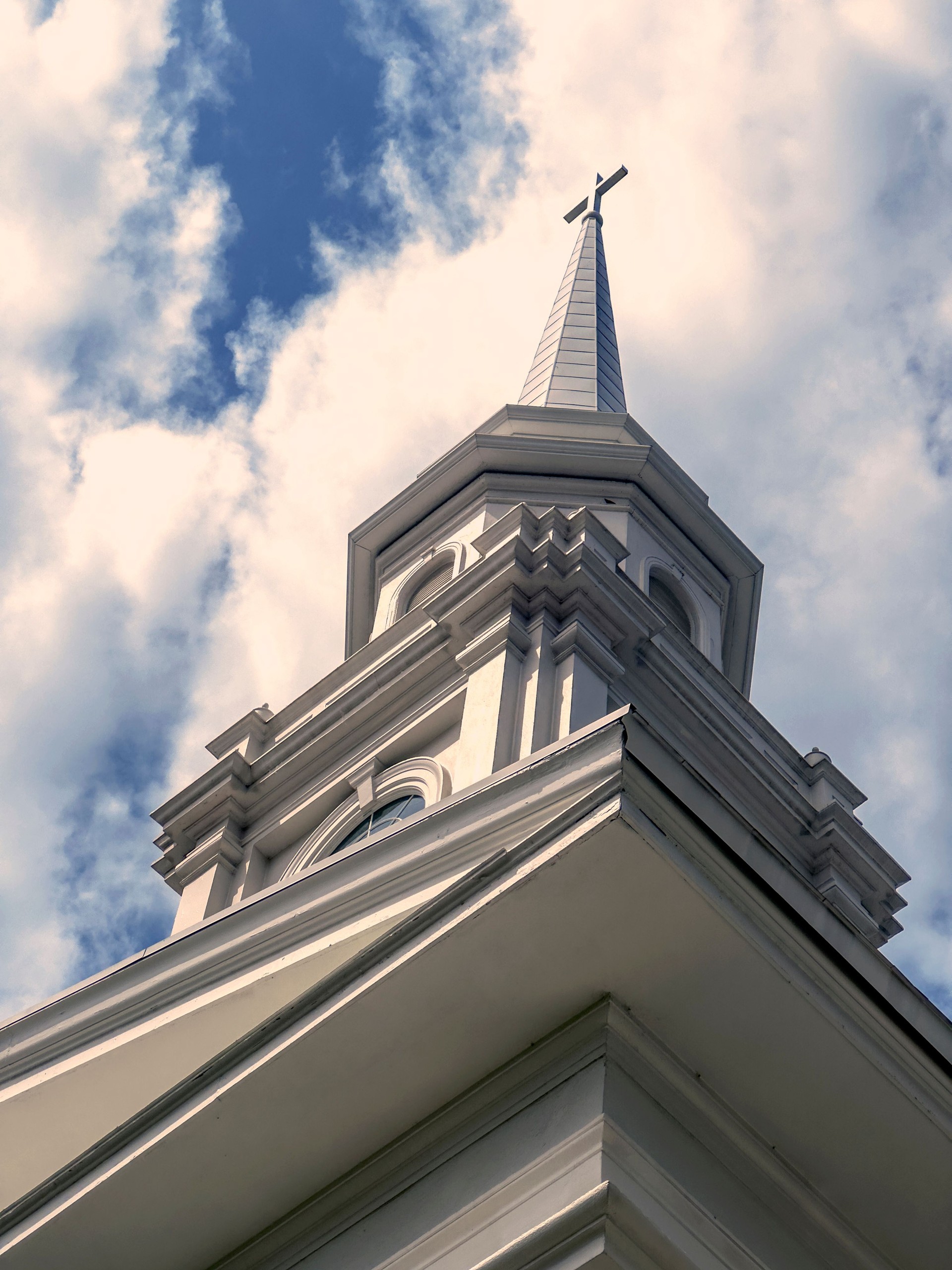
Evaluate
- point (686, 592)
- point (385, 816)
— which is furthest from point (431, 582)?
point (385, 816)

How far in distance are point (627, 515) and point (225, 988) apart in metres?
19.0

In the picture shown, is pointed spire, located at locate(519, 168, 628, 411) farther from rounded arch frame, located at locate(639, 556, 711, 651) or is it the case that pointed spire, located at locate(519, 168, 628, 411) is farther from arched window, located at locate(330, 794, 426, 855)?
arched window, located at locate(330, 794, 426, 855)

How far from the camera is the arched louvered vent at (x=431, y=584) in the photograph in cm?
2627

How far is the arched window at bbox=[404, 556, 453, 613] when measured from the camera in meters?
26.3

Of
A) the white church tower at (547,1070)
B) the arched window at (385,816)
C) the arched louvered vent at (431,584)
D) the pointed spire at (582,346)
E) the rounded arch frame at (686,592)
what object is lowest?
the white church tower at (547,1070)

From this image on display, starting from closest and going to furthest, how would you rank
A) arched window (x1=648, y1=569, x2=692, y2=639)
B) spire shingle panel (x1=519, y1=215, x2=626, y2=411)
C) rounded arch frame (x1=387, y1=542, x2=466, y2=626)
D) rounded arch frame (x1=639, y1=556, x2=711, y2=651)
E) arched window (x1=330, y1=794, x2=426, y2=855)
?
arched window (x1=330, y1=794, x2=426, y2=855) → rounded arch frame (x1=387, y1=542, x2=466, y2=626) → rounded arch frame (x1=639, y1=556, x2=711, y2=651) → arched window (x1=648, y1=569, x2=692, y2=639) → spire shingle panel (x1=519, y1=215, x2=626, y2=411)

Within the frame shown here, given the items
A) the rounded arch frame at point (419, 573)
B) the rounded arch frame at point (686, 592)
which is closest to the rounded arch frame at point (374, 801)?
the rounded arch frame at point (419, 573)

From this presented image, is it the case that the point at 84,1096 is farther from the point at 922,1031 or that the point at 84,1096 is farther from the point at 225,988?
the point at 922,1031

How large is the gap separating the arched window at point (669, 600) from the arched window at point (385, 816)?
7.17 meters

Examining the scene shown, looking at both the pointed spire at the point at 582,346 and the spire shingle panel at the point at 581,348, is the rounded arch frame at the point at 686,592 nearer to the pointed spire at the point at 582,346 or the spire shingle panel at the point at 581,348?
the pointed spire at the point at 582,346

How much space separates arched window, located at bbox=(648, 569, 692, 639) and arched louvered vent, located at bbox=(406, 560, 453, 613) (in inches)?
123

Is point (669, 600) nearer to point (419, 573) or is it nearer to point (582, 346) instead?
point (419, 573)

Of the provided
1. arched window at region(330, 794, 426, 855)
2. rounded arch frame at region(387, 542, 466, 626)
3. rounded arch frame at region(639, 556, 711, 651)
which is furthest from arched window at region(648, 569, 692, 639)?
arched window at region(330, 794, 426, 855)

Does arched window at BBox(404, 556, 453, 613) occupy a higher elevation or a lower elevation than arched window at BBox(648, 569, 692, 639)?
higher
